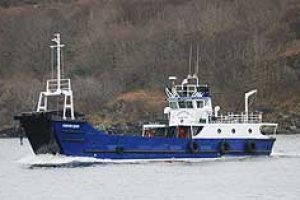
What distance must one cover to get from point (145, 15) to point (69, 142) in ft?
322

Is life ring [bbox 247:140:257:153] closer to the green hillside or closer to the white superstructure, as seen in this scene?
the white superstructure

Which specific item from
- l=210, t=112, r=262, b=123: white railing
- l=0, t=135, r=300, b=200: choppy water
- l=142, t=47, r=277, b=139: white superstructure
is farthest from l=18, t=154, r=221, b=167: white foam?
l=210, t=112, r=262, b=123: white railing

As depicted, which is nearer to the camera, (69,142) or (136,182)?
(136,182)

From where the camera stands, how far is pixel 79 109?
12500 cm

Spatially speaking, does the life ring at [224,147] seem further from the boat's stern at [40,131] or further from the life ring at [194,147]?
the boat's stern at [40,131]

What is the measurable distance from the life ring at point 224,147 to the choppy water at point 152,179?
56 cm

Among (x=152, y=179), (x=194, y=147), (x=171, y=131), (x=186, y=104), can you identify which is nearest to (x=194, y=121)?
(x=186, y=104)

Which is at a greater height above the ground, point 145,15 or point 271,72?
point 145,15

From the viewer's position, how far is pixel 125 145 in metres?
59.3

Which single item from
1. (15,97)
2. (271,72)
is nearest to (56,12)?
(15,97)

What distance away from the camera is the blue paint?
5778 centimetres

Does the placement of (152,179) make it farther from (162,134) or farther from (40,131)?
(162,134)

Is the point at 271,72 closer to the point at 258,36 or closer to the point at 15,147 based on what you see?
the point at 258,36

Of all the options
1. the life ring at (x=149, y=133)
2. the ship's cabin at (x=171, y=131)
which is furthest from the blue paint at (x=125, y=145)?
the life ring at (x=149, y=133)
